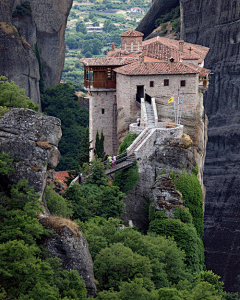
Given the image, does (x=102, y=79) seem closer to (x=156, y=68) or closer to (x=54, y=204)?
(x=156, y=68)

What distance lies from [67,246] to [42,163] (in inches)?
182

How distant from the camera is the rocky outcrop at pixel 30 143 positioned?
120ft

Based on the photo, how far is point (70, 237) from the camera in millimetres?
35750

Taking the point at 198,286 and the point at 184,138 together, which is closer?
the point at 198,286

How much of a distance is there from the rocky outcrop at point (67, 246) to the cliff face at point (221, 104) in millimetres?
51339

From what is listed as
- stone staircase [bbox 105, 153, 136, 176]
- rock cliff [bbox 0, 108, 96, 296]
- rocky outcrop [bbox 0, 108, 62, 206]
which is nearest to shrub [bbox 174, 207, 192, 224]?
stone staircase [bbox 105, 153, 136, 176]

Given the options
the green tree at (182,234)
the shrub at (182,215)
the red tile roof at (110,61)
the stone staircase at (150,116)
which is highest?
the red tile roof at (110,61)

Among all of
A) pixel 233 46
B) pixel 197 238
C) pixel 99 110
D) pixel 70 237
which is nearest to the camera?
pixel 70 237

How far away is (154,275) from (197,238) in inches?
549

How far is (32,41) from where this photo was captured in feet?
318

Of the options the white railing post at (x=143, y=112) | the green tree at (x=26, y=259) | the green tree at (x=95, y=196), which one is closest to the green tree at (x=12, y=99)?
the green tree at (x=95, y=196)

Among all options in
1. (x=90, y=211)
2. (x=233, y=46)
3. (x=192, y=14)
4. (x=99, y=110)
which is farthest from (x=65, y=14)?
(x=90, y=211)

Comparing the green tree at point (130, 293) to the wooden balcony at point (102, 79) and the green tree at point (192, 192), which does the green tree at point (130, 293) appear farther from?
the wooden balcony at point (102, 79)

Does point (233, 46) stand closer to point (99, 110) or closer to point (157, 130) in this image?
point (99, 110)
